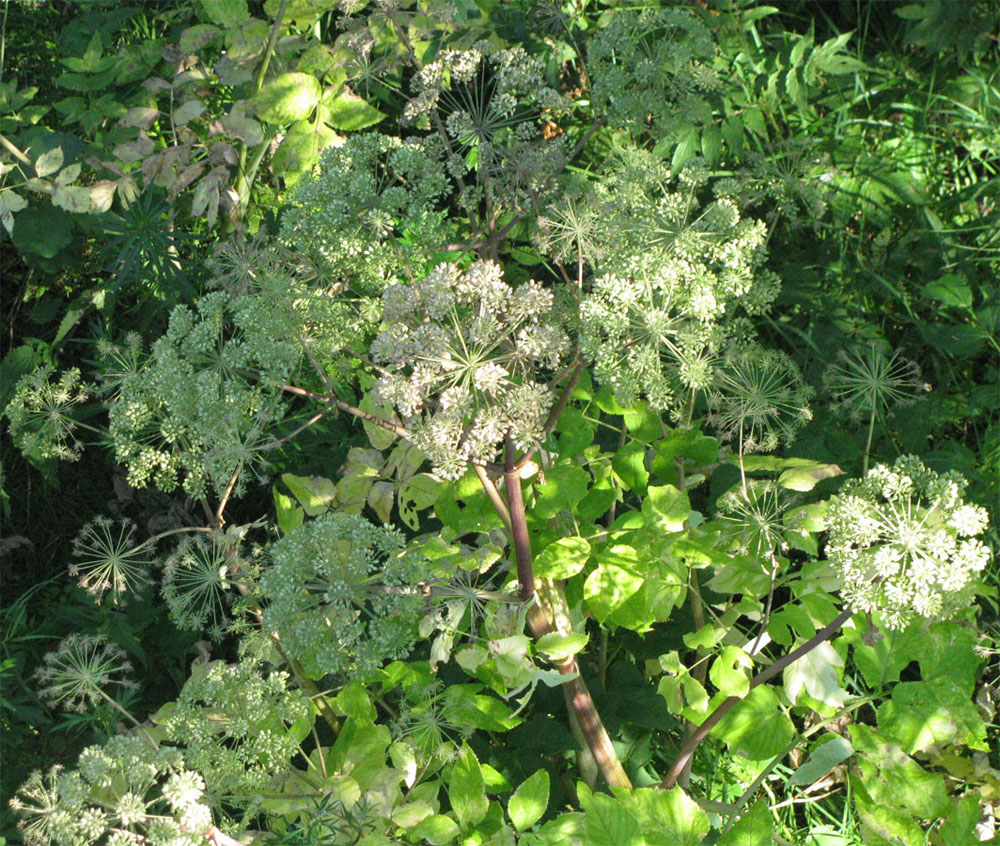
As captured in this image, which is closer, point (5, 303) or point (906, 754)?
point (906, 754)

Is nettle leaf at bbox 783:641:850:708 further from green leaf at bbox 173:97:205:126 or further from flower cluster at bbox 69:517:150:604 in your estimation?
green leaf at bbox 173:97:205:126

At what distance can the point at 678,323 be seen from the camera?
158cm

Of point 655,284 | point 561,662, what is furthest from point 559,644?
point 655,284

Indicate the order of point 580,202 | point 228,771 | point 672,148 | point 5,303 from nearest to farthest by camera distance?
1. point 228,771
2. point 580,202
3. point 672,148
4. point 5,303

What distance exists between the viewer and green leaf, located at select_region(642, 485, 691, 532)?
1708mm

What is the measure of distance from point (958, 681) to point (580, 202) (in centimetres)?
112

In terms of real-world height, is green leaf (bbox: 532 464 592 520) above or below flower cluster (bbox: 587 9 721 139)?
below

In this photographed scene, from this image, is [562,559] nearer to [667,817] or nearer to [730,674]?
[730,674]

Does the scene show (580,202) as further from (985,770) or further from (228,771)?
(985,770)

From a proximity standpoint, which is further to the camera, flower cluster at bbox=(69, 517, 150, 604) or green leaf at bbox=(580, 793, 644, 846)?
flower cluster at bbox=(69, 517, 150, 604)

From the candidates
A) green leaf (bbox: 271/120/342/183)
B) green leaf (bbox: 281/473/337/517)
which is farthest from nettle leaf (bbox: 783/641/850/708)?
green leaf (bbox: 271/120/342/183)

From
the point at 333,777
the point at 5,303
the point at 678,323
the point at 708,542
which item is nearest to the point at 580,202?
the point at 678,323

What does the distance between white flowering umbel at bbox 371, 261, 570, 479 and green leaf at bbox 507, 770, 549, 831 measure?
0.55 meters

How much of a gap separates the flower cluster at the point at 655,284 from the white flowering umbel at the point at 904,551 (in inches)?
12.4
